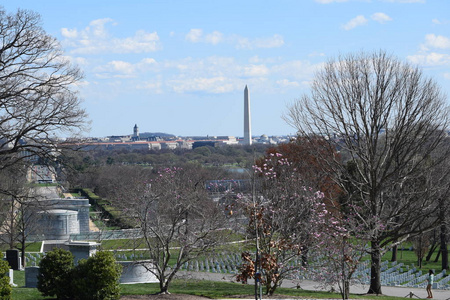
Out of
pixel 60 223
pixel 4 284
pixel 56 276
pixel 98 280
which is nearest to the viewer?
pixel 4 284

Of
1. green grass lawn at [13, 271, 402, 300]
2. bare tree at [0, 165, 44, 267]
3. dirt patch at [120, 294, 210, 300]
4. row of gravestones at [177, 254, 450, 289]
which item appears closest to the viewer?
dirt patch at [120, 294, 210, 300]

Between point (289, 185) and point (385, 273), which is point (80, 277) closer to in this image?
point (289, 185)

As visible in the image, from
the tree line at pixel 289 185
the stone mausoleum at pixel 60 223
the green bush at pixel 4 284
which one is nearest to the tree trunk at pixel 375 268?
the tree line at pixel 289 185

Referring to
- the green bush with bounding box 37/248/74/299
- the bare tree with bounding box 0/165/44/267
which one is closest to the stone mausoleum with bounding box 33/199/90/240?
the bare tree with bounding box 0/165/44/267

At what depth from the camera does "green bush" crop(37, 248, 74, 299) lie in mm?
13969

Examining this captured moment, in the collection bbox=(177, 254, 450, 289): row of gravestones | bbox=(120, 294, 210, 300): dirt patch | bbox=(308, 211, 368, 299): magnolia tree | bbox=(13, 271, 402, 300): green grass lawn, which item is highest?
bbox=(308, 211, 368, 299): magnolia tree

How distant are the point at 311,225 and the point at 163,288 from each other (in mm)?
6360

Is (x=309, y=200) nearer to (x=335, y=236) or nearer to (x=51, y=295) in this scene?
(x=335, y=236)

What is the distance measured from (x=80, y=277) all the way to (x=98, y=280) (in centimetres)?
57

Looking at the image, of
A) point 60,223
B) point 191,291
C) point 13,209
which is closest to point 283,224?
point 191,291

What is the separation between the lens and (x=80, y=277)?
541 inches

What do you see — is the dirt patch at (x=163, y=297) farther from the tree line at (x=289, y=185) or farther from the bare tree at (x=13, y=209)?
the bare tree at (x=13, y=209)

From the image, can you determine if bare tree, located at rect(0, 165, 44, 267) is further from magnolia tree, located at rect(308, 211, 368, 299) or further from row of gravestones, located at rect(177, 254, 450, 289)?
magnolia tree, located at rect(308, 211, 368, 299)

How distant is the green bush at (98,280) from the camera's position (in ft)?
44.0
